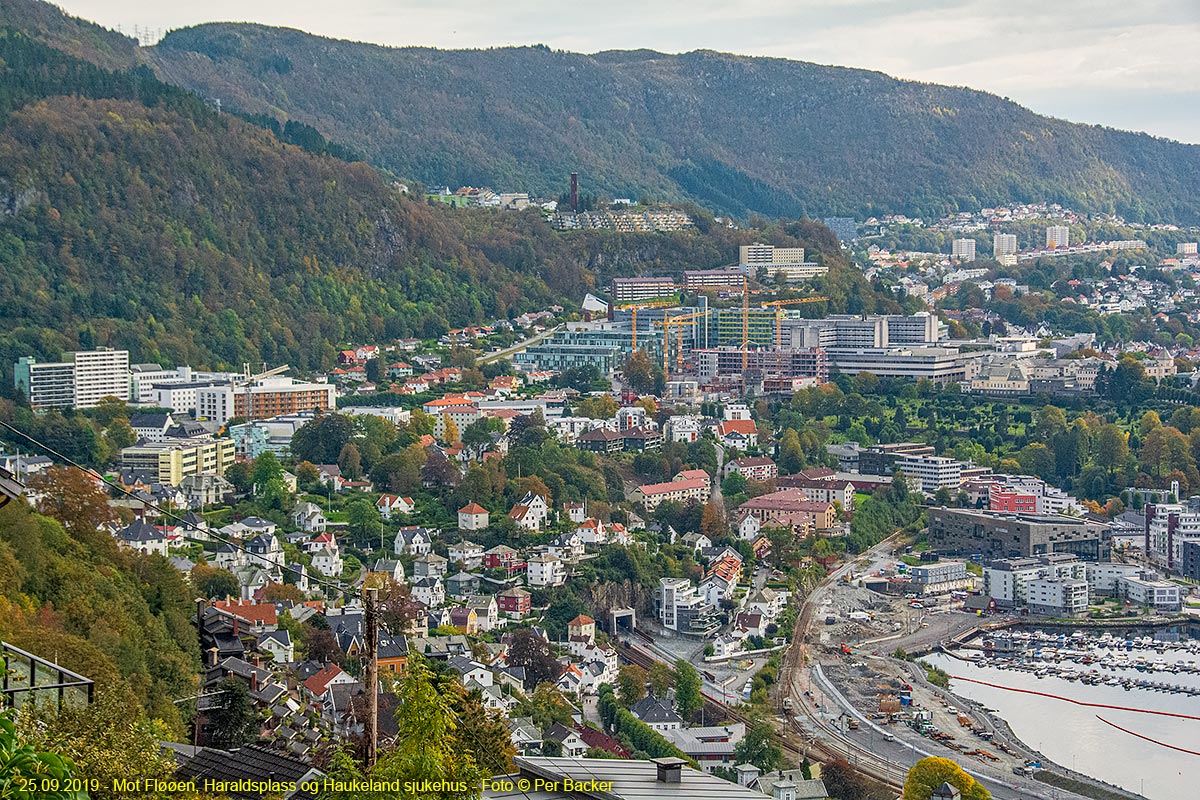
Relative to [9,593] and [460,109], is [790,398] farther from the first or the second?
[460,109]

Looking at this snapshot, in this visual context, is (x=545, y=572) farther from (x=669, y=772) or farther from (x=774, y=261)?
(x=774, y=261)

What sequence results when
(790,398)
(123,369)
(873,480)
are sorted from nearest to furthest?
(873,480), (123,369), (790,398)

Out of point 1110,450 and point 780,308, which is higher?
point 780,308

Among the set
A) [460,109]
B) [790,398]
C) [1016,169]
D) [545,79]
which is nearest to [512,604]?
[790,398]

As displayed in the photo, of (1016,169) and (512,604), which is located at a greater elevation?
(1016,169)

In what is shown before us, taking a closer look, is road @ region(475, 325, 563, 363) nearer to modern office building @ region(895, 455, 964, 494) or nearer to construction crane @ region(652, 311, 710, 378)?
construction crane @ region(652, 311, 710, 378)

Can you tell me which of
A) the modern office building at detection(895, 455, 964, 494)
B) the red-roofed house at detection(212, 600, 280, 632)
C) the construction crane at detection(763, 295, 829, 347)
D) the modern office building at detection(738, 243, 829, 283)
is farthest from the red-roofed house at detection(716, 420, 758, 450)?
the red-roofed house at detection(212, 600, 280, 632)

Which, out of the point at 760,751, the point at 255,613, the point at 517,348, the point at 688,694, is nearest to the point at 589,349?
the point at 517,348
